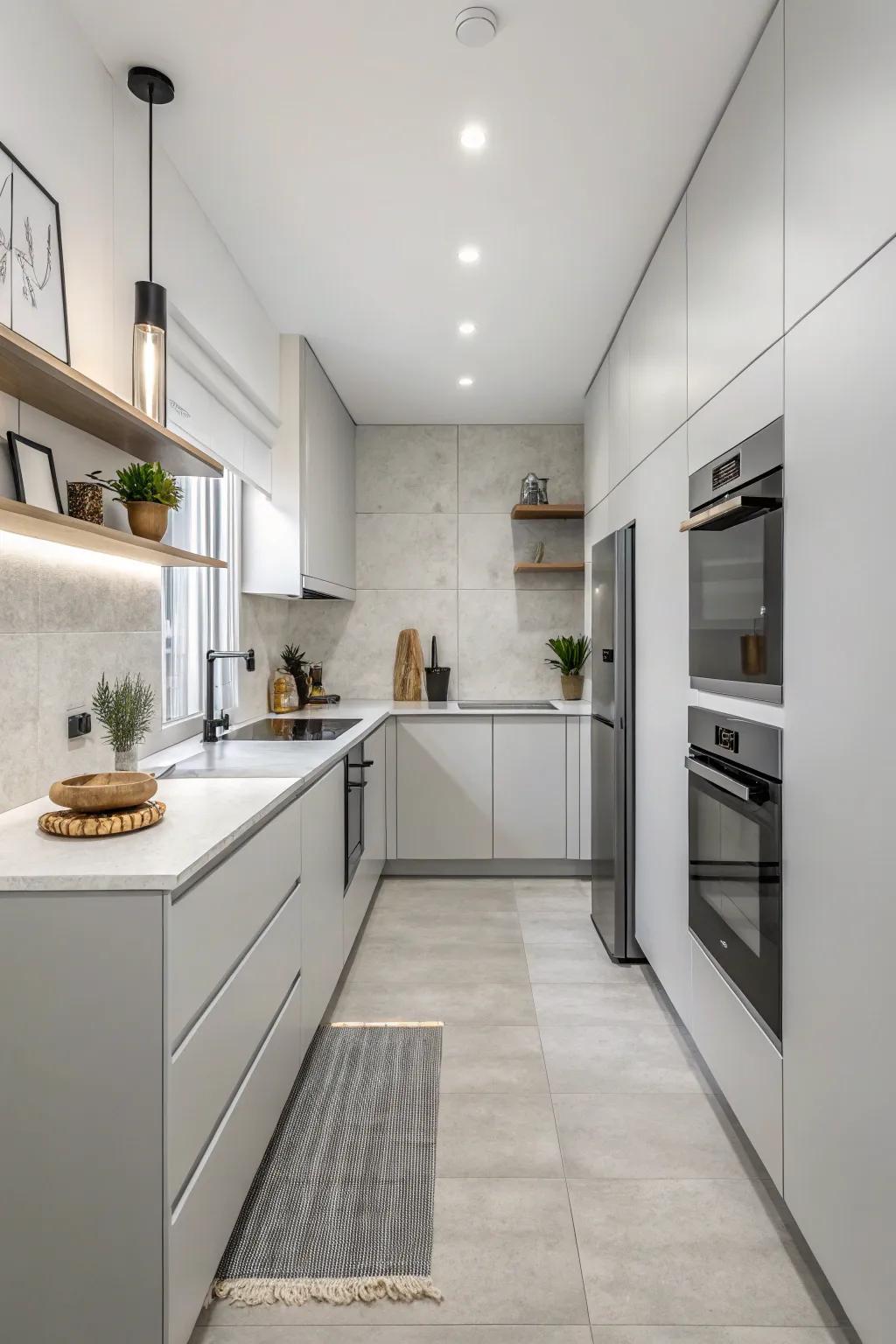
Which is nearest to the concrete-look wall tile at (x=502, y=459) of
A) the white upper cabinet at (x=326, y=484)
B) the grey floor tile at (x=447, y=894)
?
the white upper cabinet at (x=326, y=484)

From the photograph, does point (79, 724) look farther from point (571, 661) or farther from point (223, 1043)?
point (571, 661)

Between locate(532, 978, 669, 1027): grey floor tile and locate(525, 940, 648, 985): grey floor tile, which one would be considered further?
locate(525, 940, 648, 985): grey floor tile

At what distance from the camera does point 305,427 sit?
145 inches

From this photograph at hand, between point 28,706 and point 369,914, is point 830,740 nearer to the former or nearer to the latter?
point 28,706

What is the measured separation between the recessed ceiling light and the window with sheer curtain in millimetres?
1438

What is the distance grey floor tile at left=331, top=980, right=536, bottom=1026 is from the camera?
2699mm

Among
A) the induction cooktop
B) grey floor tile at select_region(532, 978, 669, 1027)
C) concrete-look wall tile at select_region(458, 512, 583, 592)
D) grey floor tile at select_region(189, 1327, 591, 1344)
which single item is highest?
concrete-look wall tile at select_region(458, 512, 583, 592)

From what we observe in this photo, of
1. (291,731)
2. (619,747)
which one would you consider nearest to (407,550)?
(291,731)

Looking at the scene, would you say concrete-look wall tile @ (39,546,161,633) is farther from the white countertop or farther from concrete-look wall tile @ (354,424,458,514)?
concrete-look wall tile @ (354,424,458,514)

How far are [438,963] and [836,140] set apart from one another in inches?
109

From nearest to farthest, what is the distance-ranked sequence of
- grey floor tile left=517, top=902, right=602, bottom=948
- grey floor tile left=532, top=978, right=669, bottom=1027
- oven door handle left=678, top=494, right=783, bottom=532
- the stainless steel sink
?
1. oven door handle left=678, top=494, right=783, bottom=532
2. grey floor tile left=532, top=978, right=669, bottom=1027
3. grey floor tile left=517, top=902, right=602, bottom=948
4. the stainless steel sink

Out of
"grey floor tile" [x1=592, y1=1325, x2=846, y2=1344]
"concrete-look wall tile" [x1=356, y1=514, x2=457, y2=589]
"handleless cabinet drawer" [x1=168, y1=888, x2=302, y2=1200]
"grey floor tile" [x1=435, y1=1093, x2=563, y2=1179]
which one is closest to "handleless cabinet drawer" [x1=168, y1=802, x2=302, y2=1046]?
"handleless cabinet drawer" [x1=168, y1=888, x2=302, y2=1200]

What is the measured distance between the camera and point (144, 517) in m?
1.95

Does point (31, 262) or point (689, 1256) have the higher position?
point (31, 262)
